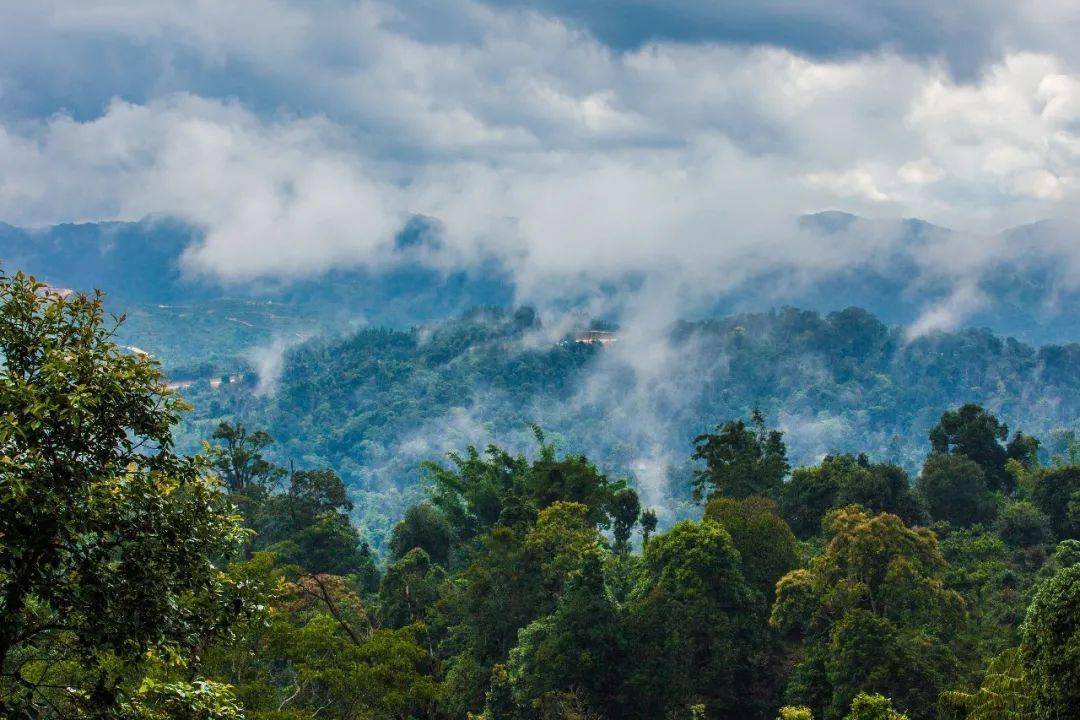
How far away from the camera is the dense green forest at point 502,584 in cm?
695

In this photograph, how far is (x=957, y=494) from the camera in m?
46.7

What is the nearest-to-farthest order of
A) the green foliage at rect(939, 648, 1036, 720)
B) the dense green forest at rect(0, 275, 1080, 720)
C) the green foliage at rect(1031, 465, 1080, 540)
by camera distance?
the dense green forest at rect(0, 275, 1080, 720) → the green foliage at rect(939, 648, 1036, 720) → the green foliage at rect(1031, 465, 1080, 540)

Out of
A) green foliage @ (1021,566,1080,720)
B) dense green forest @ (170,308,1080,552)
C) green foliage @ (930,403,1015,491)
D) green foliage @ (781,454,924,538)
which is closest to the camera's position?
green foliage @ (1021,566,1080,720)

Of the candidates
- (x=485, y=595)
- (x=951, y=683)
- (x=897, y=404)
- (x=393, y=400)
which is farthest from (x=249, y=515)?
(x=897, y=404)

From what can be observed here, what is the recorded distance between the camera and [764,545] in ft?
105

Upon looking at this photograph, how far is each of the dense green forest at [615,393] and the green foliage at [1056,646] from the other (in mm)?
133747

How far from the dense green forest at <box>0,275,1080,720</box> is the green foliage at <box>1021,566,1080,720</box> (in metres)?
0.04

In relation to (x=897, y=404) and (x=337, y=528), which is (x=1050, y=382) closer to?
(x=897, y=404)

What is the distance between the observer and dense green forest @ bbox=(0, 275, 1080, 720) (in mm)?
6945

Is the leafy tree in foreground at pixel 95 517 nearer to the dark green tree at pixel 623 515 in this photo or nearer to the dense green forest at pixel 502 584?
the dense green forest at pixel 502 584

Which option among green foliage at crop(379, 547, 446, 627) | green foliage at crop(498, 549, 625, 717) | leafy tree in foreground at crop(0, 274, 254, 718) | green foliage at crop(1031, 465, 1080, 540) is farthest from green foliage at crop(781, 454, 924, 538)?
leafy tree in foreground at crop(0, 274, 254, 718)

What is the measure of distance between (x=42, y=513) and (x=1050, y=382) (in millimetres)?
196111

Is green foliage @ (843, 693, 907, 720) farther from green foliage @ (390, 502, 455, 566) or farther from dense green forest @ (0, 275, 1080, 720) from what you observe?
green foliage @ (390, 502, 455, 566)

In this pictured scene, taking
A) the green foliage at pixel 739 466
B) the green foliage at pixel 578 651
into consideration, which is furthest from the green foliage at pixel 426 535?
the green foliage at pixel 578 651
